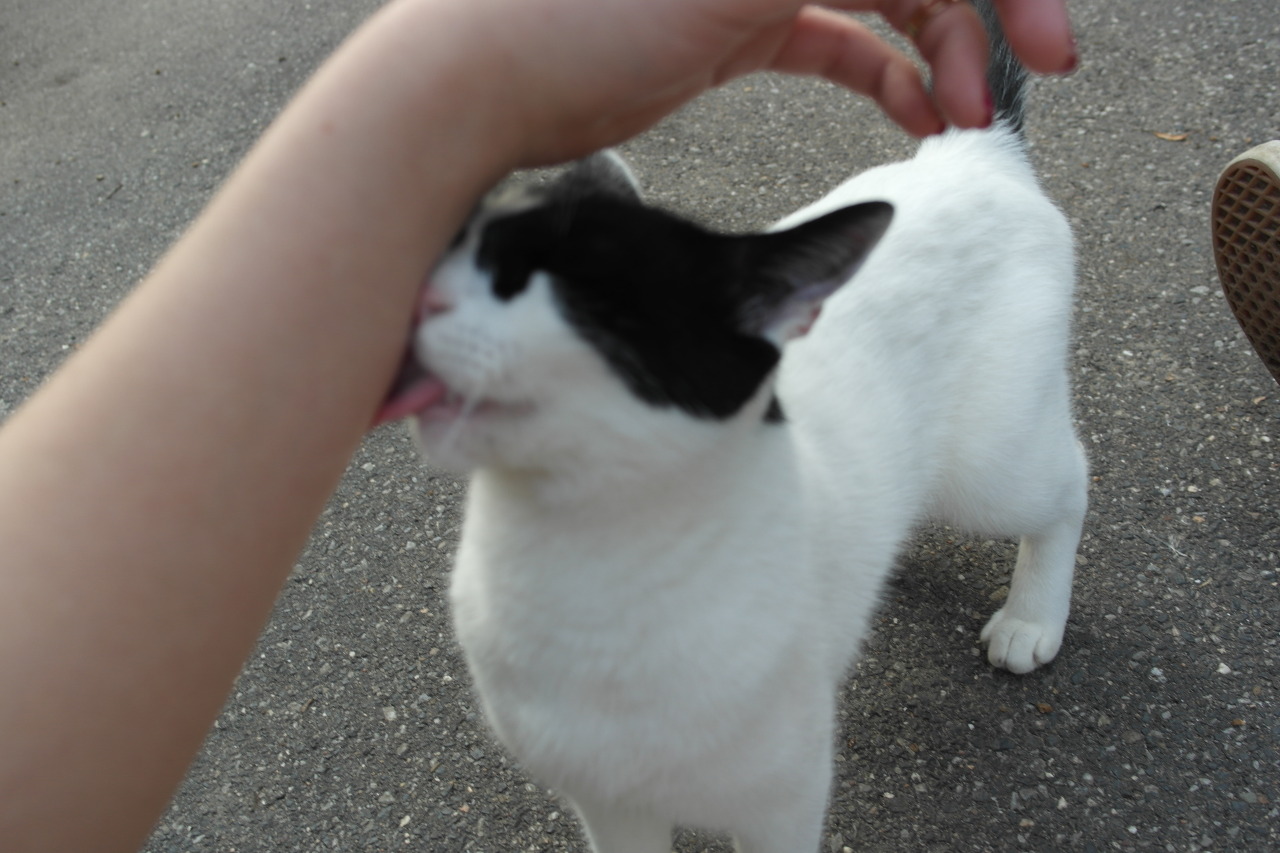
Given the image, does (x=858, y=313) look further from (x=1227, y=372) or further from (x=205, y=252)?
(x=1227, y=372)

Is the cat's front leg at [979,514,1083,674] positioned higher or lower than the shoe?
lower

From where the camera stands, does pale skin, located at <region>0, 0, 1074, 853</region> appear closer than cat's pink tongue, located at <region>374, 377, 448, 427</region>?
Yes

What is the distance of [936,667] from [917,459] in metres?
0.49

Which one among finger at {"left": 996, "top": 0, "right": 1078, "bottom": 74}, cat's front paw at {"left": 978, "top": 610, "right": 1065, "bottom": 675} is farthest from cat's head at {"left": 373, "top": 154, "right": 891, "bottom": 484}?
cat's front paw at {"left": 978, "top": 610, "right": 1065, "bottom": 675}

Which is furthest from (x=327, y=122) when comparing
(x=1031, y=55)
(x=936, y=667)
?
(x=936, y=667)

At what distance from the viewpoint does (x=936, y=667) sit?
162 centimetres

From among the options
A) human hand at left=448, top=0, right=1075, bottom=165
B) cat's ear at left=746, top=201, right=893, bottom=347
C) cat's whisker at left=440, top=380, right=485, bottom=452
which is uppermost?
human hand at left=448, top=0, right=1075, bottom=165

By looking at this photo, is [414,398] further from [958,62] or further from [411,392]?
[958,62]

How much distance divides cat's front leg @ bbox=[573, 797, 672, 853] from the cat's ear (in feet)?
1.89

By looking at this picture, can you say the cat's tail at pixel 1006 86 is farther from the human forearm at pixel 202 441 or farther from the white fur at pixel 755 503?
the human forearm at pixel 202 441

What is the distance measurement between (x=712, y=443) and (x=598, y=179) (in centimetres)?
27

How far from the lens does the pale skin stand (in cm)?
58

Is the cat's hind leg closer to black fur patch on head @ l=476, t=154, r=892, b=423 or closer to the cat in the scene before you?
the cat

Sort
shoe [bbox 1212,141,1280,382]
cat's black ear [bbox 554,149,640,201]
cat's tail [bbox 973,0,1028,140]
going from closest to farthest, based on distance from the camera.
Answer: cat's black ear [bbox 554,149,640,201] → cat's tail [bbox 973,0,1028,140] → shoe [bbox 1212,141,1280,382]
